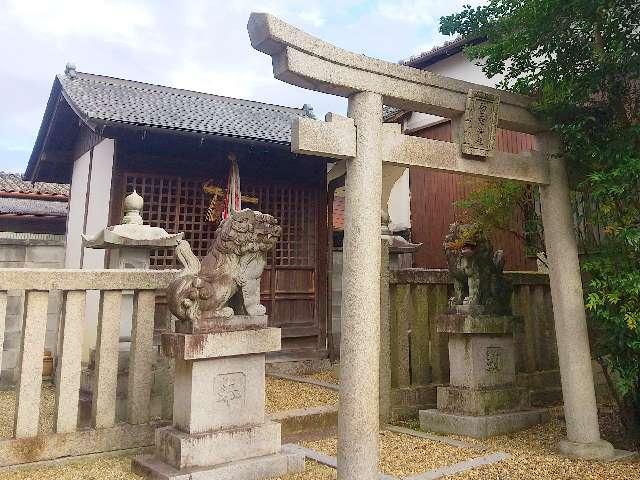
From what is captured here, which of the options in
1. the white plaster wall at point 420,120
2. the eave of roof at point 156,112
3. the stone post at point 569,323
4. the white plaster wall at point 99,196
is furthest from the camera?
the white plaster wall at point 420,120

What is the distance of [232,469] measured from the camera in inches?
163

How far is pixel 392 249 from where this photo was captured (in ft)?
32.1

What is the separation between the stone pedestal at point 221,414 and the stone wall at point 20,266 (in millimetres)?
5641

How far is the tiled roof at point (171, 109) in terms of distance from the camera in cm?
898

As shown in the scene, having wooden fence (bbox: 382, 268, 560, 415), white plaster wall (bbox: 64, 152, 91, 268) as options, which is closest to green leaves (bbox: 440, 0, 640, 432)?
wooden fence (bbox: 382, 268, 560, 415)

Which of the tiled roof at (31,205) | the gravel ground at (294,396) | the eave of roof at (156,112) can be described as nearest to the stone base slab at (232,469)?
the gravel ground at (294,396)

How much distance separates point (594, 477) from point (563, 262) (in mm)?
2003

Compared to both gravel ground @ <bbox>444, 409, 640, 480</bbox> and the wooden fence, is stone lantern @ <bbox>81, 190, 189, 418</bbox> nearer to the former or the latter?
the wooden fence

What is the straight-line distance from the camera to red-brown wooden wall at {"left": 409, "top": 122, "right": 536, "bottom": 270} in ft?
35.2

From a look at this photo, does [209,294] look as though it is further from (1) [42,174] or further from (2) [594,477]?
(1) [42,174]

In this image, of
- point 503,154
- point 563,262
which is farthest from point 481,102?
point 563,262

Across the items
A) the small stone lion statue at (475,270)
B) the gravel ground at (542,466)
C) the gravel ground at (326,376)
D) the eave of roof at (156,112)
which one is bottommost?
the gravel ground at (542,466)

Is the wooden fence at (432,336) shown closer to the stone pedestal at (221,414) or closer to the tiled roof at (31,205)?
the stone pedestal at (221,414)

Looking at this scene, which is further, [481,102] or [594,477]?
[481,102]
